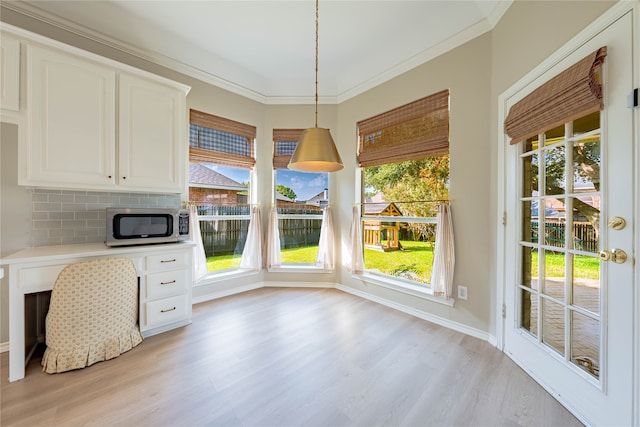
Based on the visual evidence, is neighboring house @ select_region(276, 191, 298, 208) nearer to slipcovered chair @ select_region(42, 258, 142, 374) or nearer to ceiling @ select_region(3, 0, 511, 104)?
ceiling @ select_region(3, 0, 511, 104)

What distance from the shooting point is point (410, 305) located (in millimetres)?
2773

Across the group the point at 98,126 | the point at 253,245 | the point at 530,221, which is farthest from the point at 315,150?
the point at 253,245

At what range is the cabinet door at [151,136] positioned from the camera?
2209 mm

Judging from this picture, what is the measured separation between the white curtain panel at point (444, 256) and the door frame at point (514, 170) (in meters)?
0.39

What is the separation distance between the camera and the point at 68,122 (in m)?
1.95

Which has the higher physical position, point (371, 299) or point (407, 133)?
point (407, 133)

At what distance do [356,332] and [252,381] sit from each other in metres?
1.06

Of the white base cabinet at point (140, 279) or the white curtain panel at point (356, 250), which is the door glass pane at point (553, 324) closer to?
the white curtain panel at point (356, 250)

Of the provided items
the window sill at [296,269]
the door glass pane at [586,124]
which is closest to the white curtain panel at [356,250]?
the window sill at [296,269]

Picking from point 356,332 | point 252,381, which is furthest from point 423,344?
point 252,381

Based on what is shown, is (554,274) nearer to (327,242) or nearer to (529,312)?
(529,312)

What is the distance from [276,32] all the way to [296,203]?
2.10 metres

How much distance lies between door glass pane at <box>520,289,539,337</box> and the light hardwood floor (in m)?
0.32

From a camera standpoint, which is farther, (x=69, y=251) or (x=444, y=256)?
(x=444, y=256)
